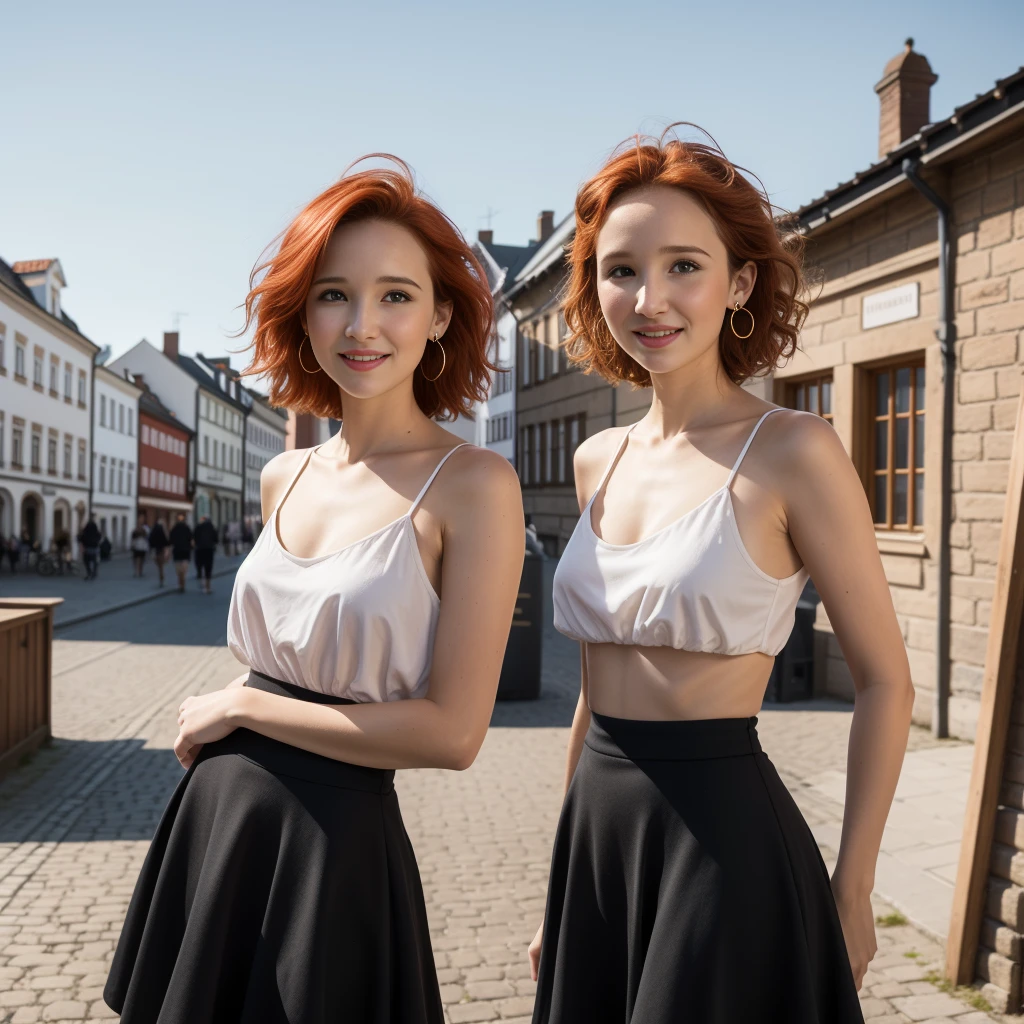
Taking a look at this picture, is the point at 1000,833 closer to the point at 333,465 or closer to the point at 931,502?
the point at 333,465

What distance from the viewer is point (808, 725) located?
364 inches

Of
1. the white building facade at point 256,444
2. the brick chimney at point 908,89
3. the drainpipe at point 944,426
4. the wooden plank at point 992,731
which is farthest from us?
the white building facade at point 256,444

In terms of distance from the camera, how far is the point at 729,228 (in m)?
2.05

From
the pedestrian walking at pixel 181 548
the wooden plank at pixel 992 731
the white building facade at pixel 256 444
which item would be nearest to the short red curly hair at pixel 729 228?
the wooden plank at pixel 992 731

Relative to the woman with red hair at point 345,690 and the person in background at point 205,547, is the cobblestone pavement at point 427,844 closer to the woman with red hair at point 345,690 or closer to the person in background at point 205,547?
the woman with red hair at point 345,690

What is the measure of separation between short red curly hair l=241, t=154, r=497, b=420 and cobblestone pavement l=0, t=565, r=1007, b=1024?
249cm

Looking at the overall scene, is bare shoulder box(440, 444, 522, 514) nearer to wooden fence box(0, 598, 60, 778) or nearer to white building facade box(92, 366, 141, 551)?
wooden fence box(0, 598, 60, 778)

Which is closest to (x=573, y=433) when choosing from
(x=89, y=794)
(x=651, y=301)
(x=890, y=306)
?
(x=890, y=306)

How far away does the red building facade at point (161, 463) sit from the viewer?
60.6 metres

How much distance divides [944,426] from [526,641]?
167 inches

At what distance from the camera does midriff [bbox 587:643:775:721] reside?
1903 mm

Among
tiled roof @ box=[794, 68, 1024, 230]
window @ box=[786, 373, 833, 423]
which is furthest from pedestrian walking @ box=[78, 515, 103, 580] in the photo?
tiled roof @ box=[794, 68, 1024, 230]

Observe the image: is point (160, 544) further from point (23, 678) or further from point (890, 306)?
point (890, 306)

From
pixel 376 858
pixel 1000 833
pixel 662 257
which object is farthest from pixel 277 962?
pixel 1000 833
